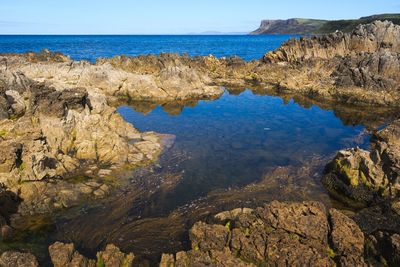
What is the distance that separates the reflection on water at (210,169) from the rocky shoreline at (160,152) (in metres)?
1.81

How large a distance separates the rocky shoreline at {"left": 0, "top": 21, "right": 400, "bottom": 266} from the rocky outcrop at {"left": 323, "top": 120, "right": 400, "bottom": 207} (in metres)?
0.06

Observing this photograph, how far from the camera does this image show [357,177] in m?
23.0

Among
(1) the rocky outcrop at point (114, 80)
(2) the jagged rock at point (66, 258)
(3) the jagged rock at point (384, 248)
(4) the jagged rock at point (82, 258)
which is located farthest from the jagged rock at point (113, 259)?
(1) the rocky outcrop at point (114, 80)

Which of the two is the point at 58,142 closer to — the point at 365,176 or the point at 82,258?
the point at 82,258

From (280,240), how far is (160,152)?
55.3 ft

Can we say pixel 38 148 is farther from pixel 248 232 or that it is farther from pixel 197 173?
pixel 248 232

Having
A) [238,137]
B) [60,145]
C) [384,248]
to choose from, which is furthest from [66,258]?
[238,137]

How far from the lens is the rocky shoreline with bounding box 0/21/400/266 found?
13781 millimetres

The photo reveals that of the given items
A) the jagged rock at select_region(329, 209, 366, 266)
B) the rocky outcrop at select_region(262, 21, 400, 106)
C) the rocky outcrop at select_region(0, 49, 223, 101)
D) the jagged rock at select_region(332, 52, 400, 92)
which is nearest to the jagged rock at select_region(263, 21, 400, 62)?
the rocky outcrop at select_region(262, 21, 400, 106)

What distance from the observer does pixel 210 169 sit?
26516 mm

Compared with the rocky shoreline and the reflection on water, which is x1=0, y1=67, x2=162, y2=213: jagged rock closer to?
the rocky shoreline

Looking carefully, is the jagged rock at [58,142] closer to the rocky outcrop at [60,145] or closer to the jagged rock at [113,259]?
the rocky outcrop at [60,145]

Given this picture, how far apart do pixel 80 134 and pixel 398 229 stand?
23.1 m

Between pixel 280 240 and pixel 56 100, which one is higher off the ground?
pixel 56 100
